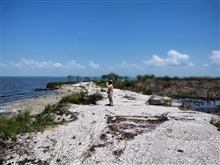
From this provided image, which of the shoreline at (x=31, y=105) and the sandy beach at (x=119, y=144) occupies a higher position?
the sandy beach at (x=119, y=144)

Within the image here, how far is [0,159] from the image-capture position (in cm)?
941

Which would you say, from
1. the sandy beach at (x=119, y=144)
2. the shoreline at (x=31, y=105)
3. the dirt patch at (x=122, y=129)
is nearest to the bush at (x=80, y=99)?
the shoreline at (x=31, y=105)

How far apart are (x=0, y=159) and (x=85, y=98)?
51.8 feet

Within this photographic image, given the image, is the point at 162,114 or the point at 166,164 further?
the point at 162,114

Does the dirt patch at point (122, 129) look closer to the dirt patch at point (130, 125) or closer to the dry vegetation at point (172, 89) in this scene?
the dirt patch at point (130, 125)

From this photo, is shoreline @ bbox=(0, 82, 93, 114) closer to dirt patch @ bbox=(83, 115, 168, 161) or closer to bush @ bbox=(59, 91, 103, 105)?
bush @ bbox=(59, 91, 103, 105)

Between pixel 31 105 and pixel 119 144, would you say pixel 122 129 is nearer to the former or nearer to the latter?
pixel 119 144

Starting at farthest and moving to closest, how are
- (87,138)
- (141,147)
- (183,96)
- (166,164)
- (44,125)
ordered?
(183,96), (44,125), (87,138), (141,147), (166,164)

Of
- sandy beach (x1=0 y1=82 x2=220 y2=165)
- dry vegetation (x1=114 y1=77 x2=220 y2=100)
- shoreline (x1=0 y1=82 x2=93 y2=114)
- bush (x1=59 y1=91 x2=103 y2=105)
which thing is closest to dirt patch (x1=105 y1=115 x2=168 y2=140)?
sandy beach (x1=0 y1=82 x2=220 y2=165)

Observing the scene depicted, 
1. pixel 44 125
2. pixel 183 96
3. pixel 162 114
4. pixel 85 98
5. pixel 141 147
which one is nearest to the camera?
pixel 141 147

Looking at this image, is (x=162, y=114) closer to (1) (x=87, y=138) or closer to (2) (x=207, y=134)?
(2) (x=207, y=134)

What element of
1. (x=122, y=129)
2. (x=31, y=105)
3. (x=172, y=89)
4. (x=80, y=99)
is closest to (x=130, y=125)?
(x=122, y=129)

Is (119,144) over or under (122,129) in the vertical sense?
under

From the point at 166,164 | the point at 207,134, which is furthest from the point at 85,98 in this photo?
the point at 166,164
